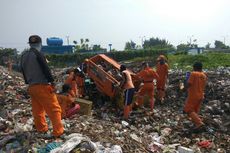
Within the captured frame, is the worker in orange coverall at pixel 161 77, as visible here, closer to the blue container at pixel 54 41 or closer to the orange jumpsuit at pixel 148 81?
the orange jumpsuit at pixel 148 81

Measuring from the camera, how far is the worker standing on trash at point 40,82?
6509 millimetres

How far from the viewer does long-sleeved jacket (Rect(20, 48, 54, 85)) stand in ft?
21.6

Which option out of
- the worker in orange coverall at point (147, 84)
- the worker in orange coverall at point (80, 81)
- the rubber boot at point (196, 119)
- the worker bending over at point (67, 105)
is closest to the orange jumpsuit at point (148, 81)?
the worker in orange coverall at point (147, 84)

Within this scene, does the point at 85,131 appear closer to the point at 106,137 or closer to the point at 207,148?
the point at 106,137

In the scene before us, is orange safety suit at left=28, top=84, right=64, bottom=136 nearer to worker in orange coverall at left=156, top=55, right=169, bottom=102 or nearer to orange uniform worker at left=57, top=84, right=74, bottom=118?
orange uniform worker at left=57, top=84, right=74, bottom=118

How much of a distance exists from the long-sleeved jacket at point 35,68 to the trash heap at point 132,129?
2.93ft

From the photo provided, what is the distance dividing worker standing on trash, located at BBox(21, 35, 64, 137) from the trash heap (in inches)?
15.0

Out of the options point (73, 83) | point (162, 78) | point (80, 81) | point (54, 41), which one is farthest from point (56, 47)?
point (73, 83)

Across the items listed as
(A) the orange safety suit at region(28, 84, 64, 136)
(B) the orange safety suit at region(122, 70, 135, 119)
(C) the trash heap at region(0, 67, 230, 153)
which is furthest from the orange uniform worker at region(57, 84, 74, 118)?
(A) the orange safety suit at region(28, 84, 64, 136)

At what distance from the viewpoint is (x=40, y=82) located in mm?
6582

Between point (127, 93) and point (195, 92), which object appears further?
point (127, 93)

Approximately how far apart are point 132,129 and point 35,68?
9.82ft

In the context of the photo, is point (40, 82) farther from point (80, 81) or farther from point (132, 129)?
point (80, 81)

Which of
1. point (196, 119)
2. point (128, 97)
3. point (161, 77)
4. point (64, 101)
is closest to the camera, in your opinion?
point (64, 101)
